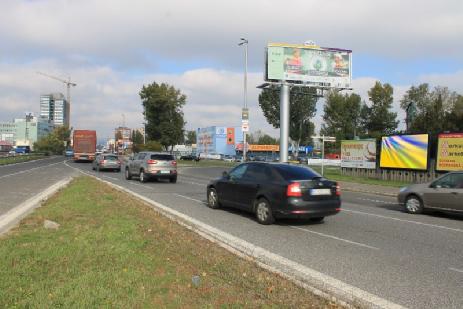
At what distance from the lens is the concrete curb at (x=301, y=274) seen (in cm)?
517

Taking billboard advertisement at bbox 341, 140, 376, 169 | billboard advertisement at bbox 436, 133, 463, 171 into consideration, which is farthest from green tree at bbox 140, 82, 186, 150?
billboard advertisement at bbox 436, 133, 463, 171

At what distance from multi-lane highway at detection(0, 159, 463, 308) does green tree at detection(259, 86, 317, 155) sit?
55.9 meters

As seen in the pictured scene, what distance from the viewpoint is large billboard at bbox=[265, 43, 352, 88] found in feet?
130

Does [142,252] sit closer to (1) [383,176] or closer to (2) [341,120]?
(1) [383,176]

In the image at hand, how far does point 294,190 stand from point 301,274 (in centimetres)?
429

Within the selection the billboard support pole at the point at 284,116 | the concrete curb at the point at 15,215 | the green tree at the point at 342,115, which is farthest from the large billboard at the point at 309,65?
the green tree at the point at 342,115

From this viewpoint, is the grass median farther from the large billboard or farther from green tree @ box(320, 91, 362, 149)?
green tree @ box(320, 91, 362, 149)

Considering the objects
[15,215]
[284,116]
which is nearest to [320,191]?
[15,215]

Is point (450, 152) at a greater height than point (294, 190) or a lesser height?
greater

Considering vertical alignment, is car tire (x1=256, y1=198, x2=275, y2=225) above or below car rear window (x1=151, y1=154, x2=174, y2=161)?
below

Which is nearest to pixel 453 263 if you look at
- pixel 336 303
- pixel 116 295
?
pixel 336 303

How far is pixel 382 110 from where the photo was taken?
7325cm

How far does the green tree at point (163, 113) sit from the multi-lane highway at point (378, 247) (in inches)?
1914

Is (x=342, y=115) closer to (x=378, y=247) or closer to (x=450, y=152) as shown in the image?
(x=450, y=152)
